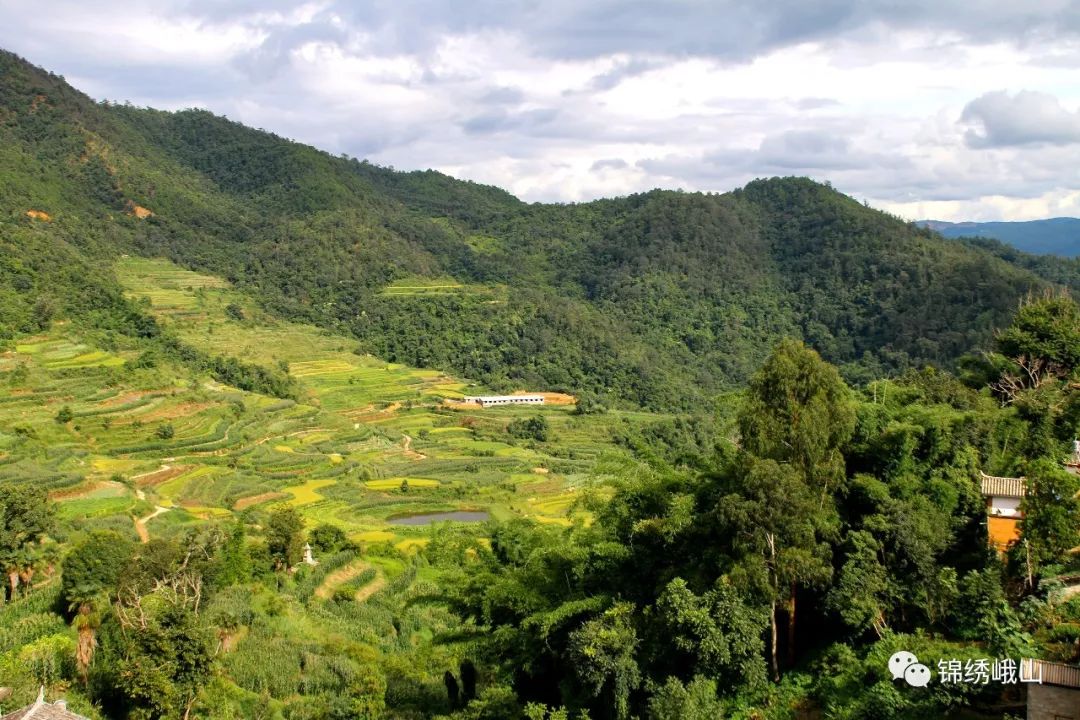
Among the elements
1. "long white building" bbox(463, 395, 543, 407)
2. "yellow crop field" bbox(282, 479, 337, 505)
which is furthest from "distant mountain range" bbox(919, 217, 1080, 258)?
"yellow crop field" bbox(282, 479, 337, 505)

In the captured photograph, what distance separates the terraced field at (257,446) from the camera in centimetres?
2923

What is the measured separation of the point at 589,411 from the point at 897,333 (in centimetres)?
3244

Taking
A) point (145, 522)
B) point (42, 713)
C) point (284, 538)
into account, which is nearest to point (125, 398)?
point (145, 522)

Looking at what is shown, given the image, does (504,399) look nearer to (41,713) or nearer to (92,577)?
(92,577)

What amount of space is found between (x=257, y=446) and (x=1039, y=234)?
145243mm

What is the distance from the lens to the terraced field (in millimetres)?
29234

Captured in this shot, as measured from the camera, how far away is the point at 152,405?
3806 cm

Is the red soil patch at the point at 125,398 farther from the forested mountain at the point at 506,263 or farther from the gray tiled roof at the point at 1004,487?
the gray tiled roof at the point at 1004,487

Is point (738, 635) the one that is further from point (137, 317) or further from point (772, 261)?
point (772, 261)

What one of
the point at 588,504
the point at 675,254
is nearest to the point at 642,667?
the point at 588,504

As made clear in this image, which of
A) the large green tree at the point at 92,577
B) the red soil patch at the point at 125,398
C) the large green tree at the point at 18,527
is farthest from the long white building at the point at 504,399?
the large green tree at the point at 92,577

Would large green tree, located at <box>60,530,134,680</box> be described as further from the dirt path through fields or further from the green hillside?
the dirt path through fields

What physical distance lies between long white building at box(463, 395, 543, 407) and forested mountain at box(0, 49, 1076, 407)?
12.2 ft

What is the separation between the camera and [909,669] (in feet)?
32.9
